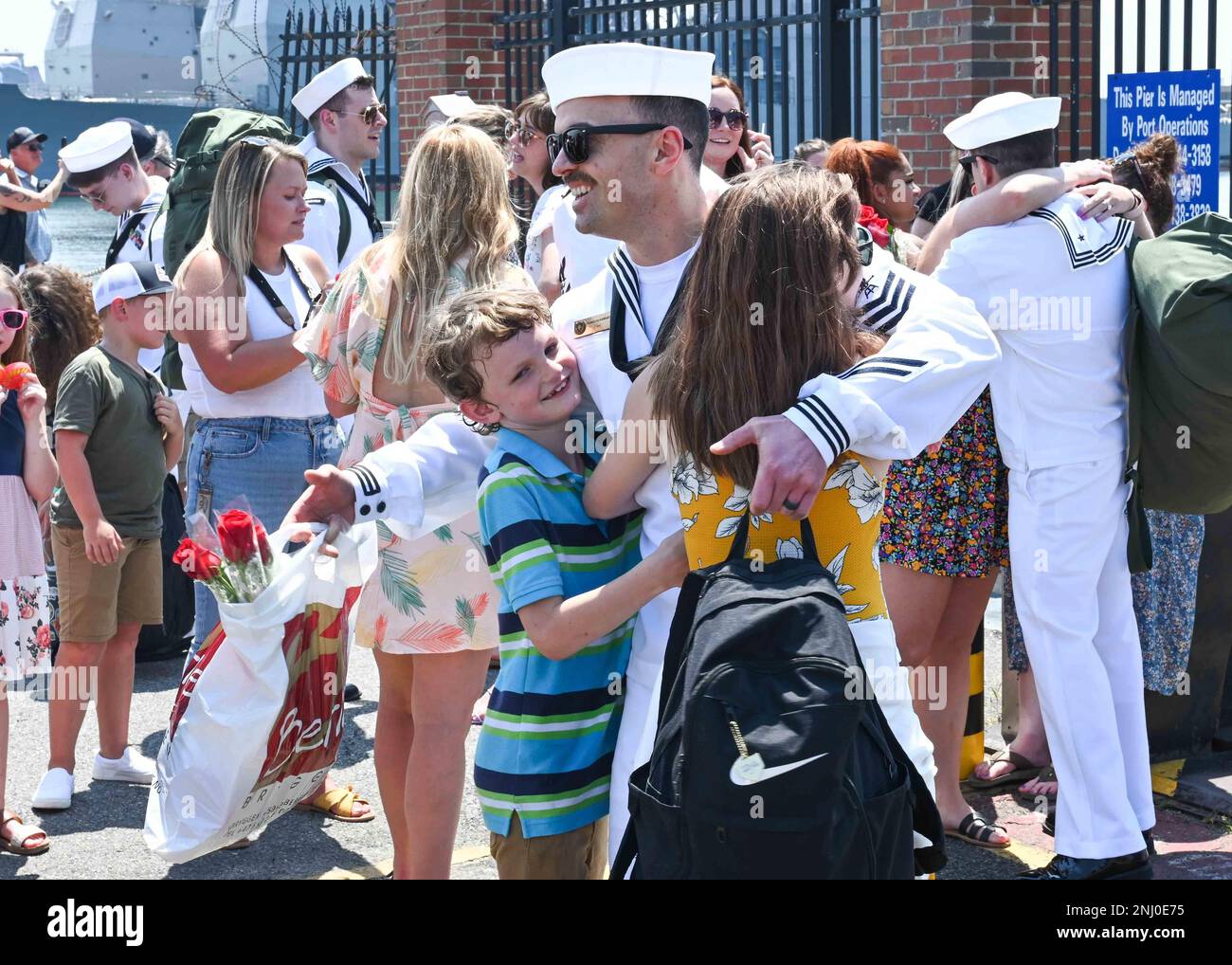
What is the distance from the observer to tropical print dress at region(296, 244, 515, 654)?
3709 millimetres

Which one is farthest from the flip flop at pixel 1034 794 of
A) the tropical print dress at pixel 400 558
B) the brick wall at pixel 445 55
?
the brick wall at pixel 445 55

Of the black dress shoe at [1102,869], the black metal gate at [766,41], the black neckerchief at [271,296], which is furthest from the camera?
the black metal gate at [766,41]

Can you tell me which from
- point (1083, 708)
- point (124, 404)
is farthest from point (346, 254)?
point (1083, 708)

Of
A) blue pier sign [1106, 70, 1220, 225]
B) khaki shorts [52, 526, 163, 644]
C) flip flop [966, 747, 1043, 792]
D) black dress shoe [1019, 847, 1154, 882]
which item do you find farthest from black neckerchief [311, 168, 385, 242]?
black dress shoe [1019, 847, 1154, 882]

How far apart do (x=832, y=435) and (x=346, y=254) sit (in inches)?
170

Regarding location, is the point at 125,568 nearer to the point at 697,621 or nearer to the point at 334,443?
the point at 334,443

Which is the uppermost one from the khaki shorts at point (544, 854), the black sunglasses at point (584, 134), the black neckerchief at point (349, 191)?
the black sunglasses at point (584, 134)

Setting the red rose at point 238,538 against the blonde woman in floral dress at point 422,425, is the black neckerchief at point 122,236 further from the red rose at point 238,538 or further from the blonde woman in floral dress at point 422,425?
the red rose at point 238,538

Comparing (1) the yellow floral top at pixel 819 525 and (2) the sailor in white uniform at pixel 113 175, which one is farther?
(2) the sailor in white uniform at pixel 113 175

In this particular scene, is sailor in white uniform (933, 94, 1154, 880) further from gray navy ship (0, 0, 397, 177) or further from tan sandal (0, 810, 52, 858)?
gray navy ship (0, 0, 397, 177)

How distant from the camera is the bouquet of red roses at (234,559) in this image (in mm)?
2723

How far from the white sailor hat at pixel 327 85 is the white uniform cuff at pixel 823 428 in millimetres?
4935

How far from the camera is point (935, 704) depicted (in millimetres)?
4574

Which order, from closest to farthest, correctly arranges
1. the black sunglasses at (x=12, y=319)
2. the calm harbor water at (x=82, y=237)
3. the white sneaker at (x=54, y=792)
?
the black sunglasses at (x=12, y=319)
the white sneaker at (x=54, y=792)
the calm harbor water at (x=82, y=237)
